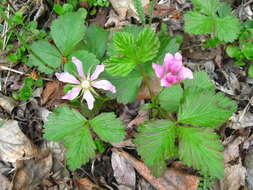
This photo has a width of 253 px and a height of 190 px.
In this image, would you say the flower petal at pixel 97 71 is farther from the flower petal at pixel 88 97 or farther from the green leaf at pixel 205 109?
the green leaf at pixel 205 109

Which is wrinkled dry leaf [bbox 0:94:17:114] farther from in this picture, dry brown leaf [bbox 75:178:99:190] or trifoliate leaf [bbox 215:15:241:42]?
trifoliate leaf [bbox 215:15:241:42]

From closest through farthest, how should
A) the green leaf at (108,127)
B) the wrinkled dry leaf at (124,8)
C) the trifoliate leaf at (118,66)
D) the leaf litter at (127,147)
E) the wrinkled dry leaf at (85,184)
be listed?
the trifoliate leaf at (118,66)
the green leaf at (108,127)
the leaf litter at (127,147)
the wrinkled dry leaf at (85,184)
the wrinkled dry leaf at (124,8)

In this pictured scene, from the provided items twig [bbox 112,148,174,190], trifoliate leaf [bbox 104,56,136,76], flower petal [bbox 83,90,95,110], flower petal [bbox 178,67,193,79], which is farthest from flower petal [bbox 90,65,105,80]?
twig [bbox 112,148,174,190]

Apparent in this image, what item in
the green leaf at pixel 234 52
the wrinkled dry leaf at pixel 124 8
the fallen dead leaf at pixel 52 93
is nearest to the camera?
the green leaf at pixel 234 52

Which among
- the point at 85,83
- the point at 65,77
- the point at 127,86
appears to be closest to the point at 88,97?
the point at 85,83

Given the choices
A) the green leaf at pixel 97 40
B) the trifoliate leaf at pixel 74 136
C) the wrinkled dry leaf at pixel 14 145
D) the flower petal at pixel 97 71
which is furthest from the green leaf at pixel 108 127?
the wrinkled dry leaf at pixel 14 145

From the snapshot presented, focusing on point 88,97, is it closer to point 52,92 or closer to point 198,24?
point 52,92

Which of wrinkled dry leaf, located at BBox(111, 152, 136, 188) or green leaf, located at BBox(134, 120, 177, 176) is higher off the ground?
green leaf, located at BBox(134, 120, 177, 176)
